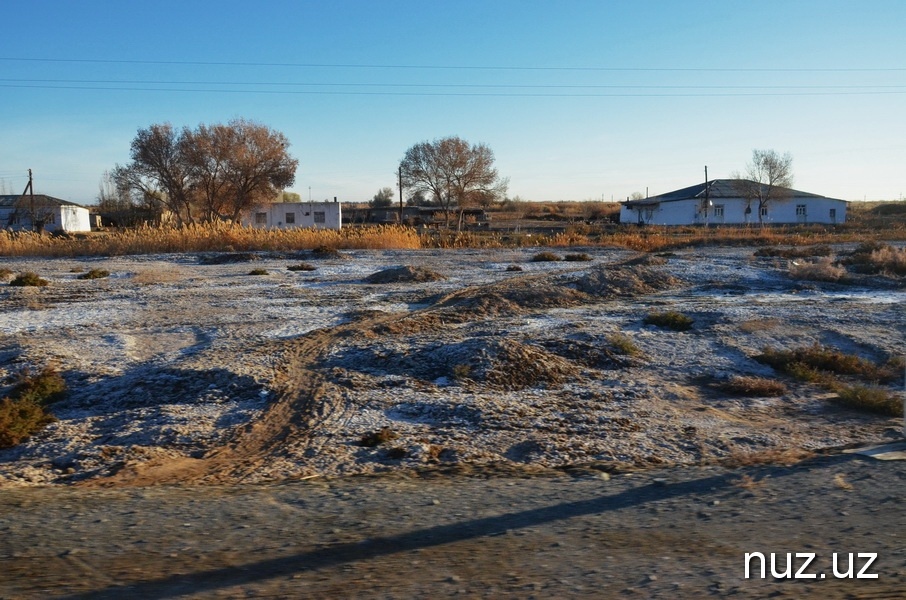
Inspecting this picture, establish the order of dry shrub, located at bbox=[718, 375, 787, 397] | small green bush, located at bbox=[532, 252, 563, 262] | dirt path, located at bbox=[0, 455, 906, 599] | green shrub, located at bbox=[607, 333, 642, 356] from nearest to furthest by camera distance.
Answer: dirt path, located at bbox=[0, 455, 906, 599] → dry shrub, located at bbox=[718, 375, 787, 397] → green shrub, located at bbox=[607, 333, 642, 356] → small green bush, located at bbox=[532, 252, 563, 262]

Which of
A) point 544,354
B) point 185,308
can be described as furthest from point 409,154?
point 544,354

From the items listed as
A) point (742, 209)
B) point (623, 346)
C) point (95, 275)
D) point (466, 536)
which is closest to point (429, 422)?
point (466, 536)

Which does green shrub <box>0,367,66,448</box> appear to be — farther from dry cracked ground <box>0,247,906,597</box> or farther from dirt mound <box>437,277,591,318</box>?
dirt mound <box>437,277,591,318</box>

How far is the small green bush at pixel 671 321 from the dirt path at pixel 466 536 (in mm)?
6599

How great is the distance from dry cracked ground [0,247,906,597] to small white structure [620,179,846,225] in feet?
211

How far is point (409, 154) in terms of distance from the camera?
3086 inches

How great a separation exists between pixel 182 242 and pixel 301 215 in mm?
39560

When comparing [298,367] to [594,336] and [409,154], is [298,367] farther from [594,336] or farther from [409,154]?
[409,154]

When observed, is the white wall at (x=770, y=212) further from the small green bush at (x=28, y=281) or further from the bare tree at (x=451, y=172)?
the small green bush at (x=28, y=281)

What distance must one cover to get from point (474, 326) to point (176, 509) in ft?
27.0

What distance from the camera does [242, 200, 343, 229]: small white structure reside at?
71.4 m

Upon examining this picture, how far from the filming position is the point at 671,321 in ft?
42.8

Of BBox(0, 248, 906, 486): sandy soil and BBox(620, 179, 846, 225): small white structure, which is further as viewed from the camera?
BBox(620, 179, 846, 225): small white structure

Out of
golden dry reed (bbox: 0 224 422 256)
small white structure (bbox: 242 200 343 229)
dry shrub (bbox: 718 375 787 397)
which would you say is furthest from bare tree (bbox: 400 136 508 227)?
dry shrub (bbox: 718 375 787 397)
